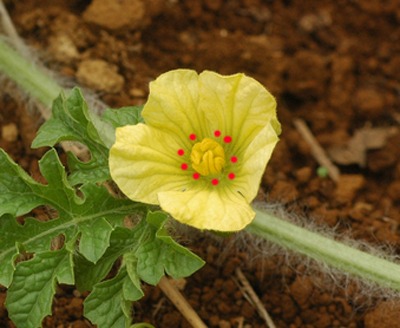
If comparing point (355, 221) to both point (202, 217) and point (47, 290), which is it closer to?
point (202, 217)

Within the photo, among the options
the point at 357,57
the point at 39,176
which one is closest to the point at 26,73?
the point at 39,176

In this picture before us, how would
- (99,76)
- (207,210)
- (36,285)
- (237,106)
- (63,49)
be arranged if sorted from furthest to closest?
(63,49) → (99,76) → (237,106) → (36,285) → (207,210)

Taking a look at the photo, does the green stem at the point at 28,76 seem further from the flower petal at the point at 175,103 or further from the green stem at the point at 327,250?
the green stem at the point at 327,250

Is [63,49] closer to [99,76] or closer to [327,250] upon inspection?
[99,76]

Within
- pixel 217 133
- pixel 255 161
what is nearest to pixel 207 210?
pixel 255 161

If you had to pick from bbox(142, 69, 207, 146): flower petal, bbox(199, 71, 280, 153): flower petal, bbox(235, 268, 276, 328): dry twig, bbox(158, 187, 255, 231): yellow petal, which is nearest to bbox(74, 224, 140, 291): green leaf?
bbox(158, 187, 255, 231): yellow petal

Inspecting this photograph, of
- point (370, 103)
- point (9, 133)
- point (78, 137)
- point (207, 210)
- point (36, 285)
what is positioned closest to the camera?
point (207, 210)

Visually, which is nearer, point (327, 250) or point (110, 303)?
point (110, 303)
